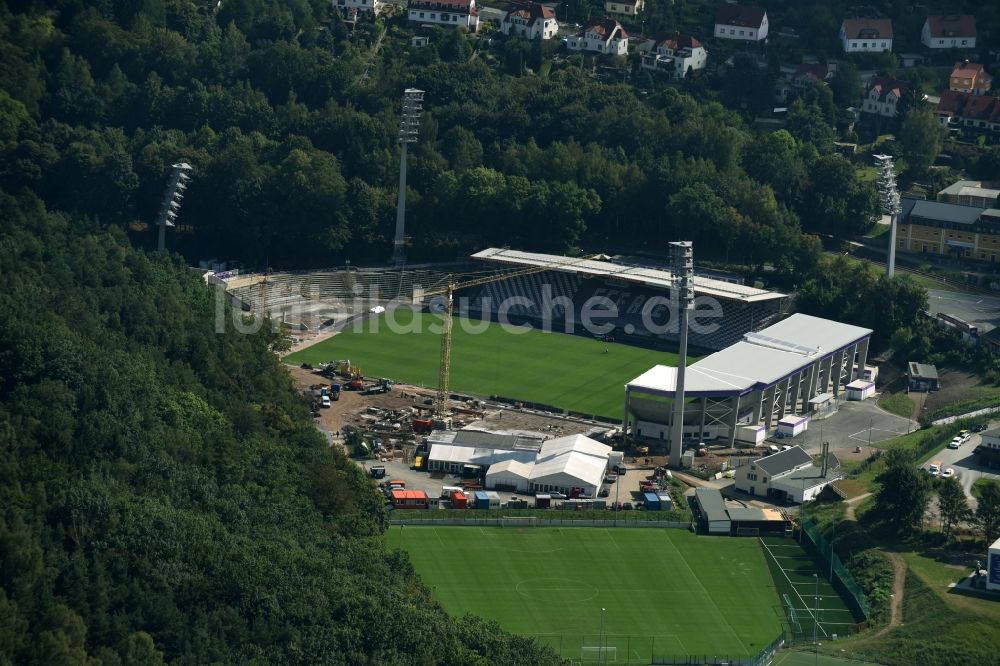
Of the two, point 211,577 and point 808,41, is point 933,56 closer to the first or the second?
point 808,41

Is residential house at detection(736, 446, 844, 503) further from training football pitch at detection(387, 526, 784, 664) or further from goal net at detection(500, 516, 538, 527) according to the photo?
goal net at detection(500, 516, 538, 527)

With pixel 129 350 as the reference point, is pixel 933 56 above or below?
above

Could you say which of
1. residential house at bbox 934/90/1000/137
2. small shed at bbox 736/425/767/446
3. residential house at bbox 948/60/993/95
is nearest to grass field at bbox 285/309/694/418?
small shed at bbox 736/425/767/446

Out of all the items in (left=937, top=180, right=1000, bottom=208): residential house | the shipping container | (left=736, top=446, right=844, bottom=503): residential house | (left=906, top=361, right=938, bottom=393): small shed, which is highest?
(left=937, top=180, right=1000, bottom=208): residential house

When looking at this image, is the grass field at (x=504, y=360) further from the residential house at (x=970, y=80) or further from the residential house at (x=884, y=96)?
the residential house at (x=970, y=80)

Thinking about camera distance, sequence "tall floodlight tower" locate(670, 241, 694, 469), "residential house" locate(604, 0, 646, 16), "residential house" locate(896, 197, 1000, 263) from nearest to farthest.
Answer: "tall floodlight tower" locate(670, 241, 694, 469), "residential house" locate(896, 197, 1000, 263), "residential house" locate(604, 0, 646, 16)

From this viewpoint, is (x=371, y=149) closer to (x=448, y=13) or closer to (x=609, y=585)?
(x=448, y=13)

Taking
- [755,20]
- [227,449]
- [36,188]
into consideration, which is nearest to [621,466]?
[227,449]
